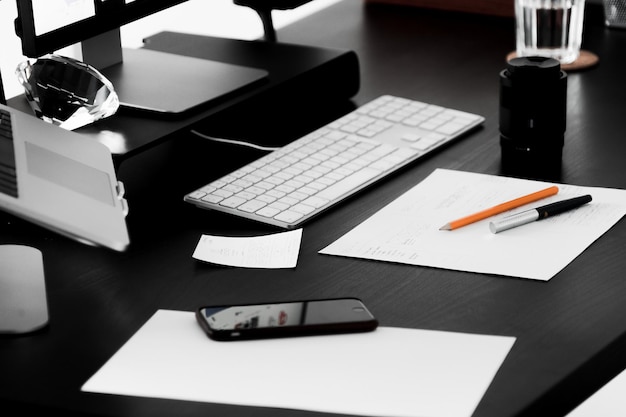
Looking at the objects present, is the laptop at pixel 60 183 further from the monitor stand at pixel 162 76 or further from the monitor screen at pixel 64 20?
the monitor stand at pixel 162 76

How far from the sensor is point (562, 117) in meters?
1.27

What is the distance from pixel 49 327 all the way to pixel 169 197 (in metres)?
0.32

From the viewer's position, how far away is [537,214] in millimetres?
1104

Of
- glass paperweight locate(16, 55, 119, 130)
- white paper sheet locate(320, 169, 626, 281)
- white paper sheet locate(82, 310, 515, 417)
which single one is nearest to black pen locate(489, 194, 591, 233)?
white paper sheet locate(320, 169, 626, 281)

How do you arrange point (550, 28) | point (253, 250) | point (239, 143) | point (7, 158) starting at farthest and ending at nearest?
point (550, 28) < point (239, 143) < point (253, 250) < point (7, 158)

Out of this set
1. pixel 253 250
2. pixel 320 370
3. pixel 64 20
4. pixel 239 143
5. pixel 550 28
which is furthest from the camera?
pixel 550 28

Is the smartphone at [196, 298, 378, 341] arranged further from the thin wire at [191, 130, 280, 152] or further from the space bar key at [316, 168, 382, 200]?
the thin wire at [191, 130, 280, 152]

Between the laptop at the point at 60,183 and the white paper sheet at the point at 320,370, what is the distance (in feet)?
0.42

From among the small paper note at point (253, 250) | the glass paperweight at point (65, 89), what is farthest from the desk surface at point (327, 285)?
the glass paperweight at point (65, 89)

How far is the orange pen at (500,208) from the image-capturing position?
1095 mm

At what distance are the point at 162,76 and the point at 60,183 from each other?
0.51 m

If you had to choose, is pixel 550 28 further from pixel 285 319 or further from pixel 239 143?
pixel 285 319

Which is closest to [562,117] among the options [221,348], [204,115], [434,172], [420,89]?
[434,172]

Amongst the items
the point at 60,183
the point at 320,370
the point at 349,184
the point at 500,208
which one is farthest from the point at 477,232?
the point at 60,183
